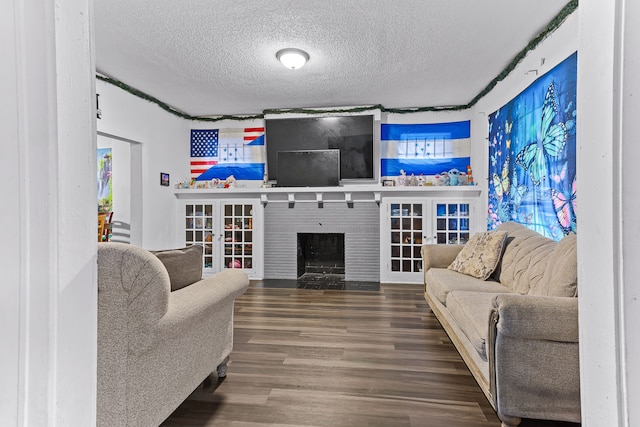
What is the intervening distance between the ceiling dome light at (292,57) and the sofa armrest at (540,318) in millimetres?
2991

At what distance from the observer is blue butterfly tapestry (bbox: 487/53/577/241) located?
2.66m

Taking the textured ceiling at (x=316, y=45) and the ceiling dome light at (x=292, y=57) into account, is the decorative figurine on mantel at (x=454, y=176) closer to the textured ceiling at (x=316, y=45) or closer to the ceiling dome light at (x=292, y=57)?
the textured ceiling at (x=316, y=45)

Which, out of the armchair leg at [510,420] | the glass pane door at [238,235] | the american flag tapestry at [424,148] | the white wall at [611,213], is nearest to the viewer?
the white wall at [611,213]

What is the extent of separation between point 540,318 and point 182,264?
5.90 feet

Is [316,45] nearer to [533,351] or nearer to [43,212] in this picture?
[533,351]

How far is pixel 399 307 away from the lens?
3.88 meters

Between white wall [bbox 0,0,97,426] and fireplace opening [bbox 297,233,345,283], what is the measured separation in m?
5.00

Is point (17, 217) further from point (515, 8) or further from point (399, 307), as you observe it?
point (399, 307)

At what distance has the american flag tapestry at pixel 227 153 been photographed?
5809 millimetres

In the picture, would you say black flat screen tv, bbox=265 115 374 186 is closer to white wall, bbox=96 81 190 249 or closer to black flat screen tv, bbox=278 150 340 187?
black flat screen tv, bbox=278 150 340 187

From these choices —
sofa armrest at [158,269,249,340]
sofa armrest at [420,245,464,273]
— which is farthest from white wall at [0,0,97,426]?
sofa armrest at [420,245,464,273]

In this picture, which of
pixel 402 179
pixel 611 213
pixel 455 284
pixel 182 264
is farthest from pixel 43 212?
pixel 402 179

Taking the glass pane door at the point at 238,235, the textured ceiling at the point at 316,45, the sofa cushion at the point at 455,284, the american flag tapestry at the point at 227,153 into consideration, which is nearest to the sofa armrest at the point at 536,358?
the sofa cushion at the point at 455,284

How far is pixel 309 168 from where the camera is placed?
212 inches
